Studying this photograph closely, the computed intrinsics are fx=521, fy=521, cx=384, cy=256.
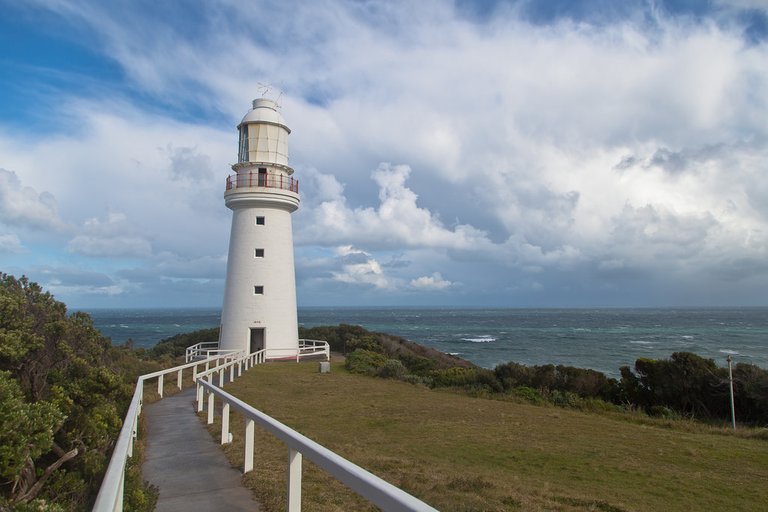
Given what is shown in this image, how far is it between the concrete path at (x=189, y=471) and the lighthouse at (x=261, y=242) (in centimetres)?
1184

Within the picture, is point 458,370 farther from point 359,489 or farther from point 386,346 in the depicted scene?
point 359,489

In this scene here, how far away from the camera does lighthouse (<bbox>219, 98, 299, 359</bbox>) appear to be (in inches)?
814

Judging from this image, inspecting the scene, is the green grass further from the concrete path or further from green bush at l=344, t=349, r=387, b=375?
green bush at l=344, t=349, r=387, b=375

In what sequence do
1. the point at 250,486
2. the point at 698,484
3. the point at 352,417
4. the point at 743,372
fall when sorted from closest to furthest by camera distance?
1. the point at 250,486
2. the point at 698,484
3. the point at 352,417
4. the point at 743,372

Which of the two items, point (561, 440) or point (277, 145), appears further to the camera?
point (277, 145)

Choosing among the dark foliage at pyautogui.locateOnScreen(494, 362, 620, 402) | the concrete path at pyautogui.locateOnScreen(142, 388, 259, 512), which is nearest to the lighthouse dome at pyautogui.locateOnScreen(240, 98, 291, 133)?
the dark foliage at pyautogui.locateOnScreen(494, 362, 620, 402)

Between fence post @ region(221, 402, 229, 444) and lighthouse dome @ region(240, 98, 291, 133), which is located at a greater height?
lighthouse dome @ region(240, 98, 291, 133)

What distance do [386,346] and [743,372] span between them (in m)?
17.4

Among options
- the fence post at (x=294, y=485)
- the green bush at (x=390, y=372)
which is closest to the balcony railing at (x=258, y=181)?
the green bush at (x=390, y=372)

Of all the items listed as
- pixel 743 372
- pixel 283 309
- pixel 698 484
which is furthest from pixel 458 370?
pixel 698 484

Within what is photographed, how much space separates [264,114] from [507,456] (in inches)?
693

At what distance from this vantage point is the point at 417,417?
430 inches

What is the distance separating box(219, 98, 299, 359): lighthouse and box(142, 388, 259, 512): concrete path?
466 inches

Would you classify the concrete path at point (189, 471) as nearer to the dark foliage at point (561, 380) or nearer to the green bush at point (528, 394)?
the green bush at point (528, 394)
